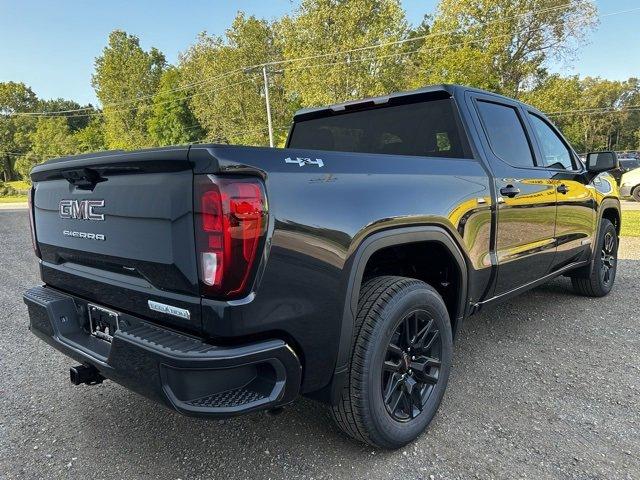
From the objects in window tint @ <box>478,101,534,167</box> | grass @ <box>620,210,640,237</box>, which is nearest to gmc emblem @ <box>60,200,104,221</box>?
window tint @ <box>478,101,534,167</box>

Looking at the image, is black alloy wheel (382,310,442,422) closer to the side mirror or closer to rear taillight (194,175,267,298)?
rear taillight (194,175,267,298)

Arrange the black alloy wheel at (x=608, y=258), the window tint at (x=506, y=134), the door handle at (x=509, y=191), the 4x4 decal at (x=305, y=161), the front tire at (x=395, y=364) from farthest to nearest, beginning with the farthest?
the black alloy wheel at (x=608, y=258)
the window tint at (x=506, y=134)
the door handle at (x=509, y=191)
the front tire at (x=395, y=364)
the 4x4 decal at (x=305, y=161)

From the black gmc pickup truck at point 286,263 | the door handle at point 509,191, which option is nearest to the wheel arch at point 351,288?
the black gmc pickup truck at point 286,263

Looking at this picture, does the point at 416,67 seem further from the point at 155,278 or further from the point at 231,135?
the point at 155,278

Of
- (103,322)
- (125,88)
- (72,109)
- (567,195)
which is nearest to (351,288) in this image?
(103,322)

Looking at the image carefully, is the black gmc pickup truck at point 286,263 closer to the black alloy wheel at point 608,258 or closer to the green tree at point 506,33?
the black alloy wheel at point 608,258

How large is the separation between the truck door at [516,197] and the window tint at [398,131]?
9.0 inches

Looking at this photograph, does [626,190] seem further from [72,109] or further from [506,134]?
[72,109]

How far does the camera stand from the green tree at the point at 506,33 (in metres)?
21.3

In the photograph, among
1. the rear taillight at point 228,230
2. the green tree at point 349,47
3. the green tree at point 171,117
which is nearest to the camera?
the rear taillight at point 228,230

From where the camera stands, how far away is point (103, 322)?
216cm

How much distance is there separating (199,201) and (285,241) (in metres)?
0.35

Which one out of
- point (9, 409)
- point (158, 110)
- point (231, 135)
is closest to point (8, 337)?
point (9, 409)

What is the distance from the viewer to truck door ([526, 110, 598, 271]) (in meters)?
3.74
